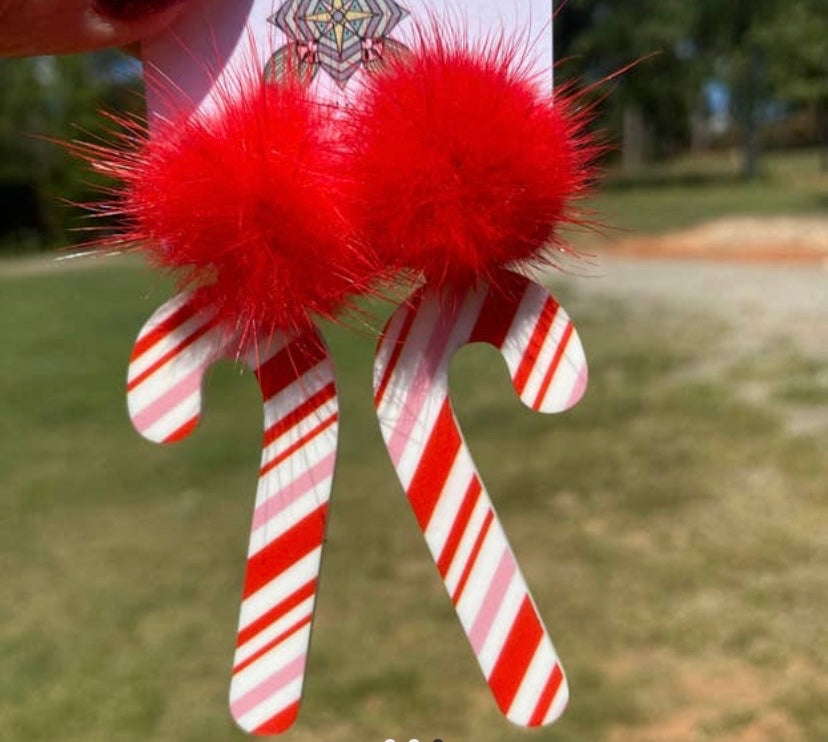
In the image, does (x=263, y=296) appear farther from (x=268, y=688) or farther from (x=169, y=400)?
(x=268, y=688)

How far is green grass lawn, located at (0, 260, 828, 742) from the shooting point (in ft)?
8.00

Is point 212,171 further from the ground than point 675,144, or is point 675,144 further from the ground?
point 212,171

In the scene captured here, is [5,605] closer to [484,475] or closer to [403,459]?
[484,475]

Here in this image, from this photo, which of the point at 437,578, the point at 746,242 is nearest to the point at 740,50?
the point at 746,242

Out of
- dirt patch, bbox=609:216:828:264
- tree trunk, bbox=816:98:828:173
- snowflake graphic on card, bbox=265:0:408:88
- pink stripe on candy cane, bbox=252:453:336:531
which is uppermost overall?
snowflake graphic on card, bbox=265:0:408:88

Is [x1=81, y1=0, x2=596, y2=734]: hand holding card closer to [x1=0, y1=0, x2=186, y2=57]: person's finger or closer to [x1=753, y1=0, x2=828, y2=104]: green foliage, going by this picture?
[x1=0, y1=0, x2=186, y2=57]: person's finger

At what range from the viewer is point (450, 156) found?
1058 millimetres

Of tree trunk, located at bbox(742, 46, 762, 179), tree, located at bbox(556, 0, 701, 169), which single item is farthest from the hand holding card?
tree trunk, located at bbox(742, 46, 762, 179)

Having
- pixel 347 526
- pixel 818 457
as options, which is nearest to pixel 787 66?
pixel 818 457

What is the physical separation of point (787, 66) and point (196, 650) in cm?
1464

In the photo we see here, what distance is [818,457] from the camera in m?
3.92

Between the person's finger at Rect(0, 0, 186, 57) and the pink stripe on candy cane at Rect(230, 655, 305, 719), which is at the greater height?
the person's finger at Rect(0, 0, 186, 57)

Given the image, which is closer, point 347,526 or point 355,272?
point 355,272

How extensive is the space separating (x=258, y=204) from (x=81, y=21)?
0.26 meters
